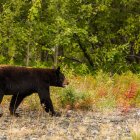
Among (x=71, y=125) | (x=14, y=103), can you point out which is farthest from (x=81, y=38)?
(x=71, y=125)

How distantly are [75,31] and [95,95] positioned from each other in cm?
681

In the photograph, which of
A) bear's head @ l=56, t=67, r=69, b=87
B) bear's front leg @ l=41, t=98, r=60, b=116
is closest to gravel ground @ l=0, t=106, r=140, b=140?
bear's front leg @ l=41, t=98, r=60, b=116

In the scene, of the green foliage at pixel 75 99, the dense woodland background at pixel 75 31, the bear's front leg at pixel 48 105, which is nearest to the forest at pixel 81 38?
the dense woodland background at pixel 75 31

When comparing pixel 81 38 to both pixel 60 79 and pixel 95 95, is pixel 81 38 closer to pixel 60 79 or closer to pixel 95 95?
pixel 95 95

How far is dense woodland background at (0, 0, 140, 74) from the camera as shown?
68.0ft

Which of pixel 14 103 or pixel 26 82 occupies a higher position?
pixel 26 82

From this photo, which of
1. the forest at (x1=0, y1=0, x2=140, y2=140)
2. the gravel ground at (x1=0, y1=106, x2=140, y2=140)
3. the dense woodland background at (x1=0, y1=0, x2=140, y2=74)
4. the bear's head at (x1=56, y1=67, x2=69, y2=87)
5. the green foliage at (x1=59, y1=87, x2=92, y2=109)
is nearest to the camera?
the gravel ground at (x1=0, y1=106, x2=140, y2=140)

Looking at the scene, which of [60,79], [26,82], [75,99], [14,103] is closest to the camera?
[26,82]

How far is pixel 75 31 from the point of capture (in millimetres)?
20641

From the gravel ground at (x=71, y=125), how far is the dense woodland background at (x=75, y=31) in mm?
8116

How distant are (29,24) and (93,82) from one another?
6.16 m

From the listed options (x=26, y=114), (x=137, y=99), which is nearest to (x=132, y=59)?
(x=137, y=99)

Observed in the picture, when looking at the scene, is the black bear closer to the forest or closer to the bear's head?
the bear's head

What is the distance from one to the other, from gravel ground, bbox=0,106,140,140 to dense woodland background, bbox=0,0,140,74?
8.12 meters
